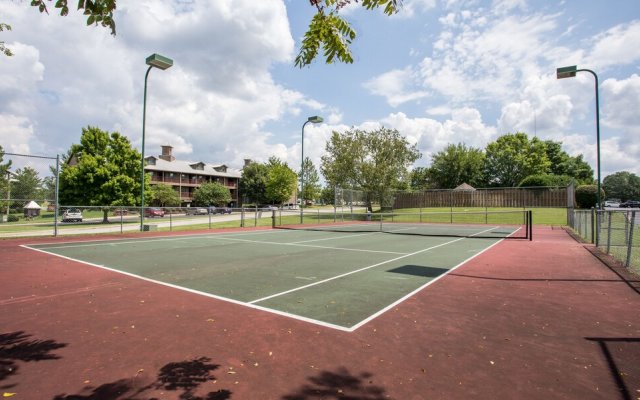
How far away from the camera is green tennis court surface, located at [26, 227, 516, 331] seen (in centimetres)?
651

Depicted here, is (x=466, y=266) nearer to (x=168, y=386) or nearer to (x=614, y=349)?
(x=614, y=349)

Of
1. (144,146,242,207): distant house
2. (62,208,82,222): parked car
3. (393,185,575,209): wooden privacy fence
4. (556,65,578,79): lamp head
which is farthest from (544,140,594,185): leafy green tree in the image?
(62,208,82,222): parked car

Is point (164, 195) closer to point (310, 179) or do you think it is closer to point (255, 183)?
point (255, 183)

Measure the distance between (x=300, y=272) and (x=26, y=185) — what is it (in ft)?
253

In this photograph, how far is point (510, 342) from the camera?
481 centimetres

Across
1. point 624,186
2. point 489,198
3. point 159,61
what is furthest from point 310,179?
point 624,186

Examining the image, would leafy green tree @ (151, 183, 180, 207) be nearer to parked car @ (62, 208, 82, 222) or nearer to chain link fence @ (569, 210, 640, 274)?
parked car @ (62, 208, 82, 222)

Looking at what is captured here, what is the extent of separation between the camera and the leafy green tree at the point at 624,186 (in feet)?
423

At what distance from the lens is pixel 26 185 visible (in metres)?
64.8

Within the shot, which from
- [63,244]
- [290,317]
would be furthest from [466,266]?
[63,244]

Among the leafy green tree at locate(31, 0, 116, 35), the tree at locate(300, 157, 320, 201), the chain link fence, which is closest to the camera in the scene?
the leafy green tree at locate(31, 0, 116, 35)

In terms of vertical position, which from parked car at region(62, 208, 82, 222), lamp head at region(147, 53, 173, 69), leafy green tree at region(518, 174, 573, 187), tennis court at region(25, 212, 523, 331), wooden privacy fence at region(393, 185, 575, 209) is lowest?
tennis court at region(25, 212, 523, 331)

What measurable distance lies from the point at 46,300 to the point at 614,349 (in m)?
9.38

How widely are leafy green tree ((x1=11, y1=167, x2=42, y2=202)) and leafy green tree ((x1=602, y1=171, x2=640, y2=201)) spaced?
166 m
